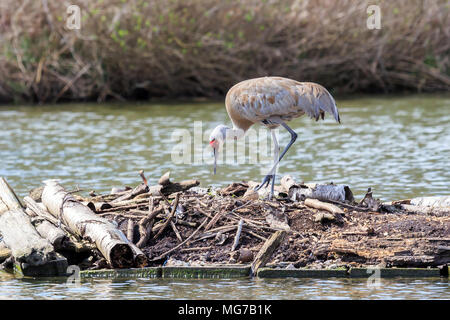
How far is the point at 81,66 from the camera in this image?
2747cm

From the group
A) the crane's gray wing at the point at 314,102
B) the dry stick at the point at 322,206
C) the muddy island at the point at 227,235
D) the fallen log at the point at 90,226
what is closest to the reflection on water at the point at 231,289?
the muddy island at the point at 227,235

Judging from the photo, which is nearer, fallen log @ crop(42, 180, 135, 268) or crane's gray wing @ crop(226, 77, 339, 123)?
fallen log @ crop(42, 180, 135, 268)

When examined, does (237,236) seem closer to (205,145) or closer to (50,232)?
(50,232)

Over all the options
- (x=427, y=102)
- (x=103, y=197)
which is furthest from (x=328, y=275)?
(x=427, y=102)

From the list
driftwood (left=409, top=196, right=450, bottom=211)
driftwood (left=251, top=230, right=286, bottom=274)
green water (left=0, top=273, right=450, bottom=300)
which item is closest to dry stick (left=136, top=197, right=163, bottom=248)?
green water (left=0, top=273, right=450, bottom=300)

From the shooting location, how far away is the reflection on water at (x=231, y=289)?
735 centimetres

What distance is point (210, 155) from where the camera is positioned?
16750mm

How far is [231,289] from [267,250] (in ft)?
2.45

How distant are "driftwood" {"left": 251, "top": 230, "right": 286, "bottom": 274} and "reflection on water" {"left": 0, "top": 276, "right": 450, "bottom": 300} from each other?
0.73ft

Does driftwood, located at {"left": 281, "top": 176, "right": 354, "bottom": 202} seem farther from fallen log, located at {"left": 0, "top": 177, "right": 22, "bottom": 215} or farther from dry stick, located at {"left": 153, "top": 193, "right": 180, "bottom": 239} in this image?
fallen log, located at {"left": 0, "top": 177, "right": 22, "bottom": 215}

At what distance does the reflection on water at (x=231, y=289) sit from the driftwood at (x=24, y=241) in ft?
0.73

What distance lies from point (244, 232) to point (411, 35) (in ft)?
71.4

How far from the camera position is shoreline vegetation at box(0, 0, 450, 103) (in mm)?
26391
